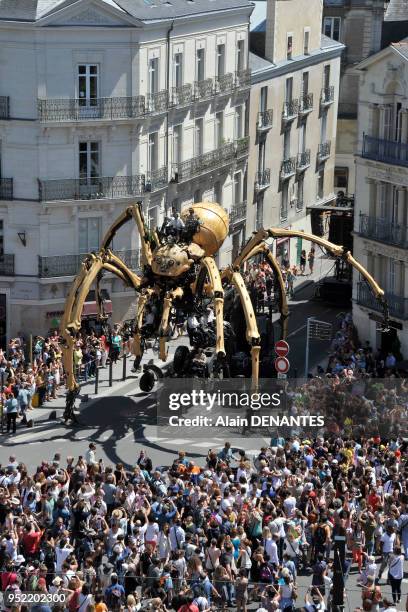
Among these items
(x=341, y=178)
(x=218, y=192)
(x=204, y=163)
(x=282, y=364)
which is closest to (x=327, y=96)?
(x=341, y=178)

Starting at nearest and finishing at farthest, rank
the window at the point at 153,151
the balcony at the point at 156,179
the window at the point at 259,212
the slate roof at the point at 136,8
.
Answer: the slate roof at the point at 136,8 < the balcony at the point at 156,179 < the window at the point at 153,151 < the window at the point at 259,212

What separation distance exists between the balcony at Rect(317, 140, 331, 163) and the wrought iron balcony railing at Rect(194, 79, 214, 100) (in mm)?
17875

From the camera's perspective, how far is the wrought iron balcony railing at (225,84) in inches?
3135

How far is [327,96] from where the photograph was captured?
95.6 meters

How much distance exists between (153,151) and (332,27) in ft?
104

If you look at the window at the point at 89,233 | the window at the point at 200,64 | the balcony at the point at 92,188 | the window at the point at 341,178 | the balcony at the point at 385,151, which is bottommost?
the window at the point at 341,178

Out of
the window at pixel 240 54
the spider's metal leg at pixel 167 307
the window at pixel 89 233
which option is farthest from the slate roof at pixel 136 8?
the spider's metal leg at pixel 167 307

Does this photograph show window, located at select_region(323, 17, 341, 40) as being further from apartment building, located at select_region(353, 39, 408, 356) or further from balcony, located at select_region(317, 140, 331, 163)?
apartment building, located at select_region(353, 39, 408, 356)

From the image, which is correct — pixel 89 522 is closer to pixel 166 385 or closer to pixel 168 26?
pixel 166 385

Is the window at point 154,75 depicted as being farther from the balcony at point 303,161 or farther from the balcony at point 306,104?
the balcony at point 303,161

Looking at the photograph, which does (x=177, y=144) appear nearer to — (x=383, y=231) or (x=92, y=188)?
(x=92, y=188)

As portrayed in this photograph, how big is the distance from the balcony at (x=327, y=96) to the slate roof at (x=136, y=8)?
1610cm

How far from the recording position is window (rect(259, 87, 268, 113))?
281 feet

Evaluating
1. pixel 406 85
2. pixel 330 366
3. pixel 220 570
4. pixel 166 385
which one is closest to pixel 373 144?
pixel 406 85
